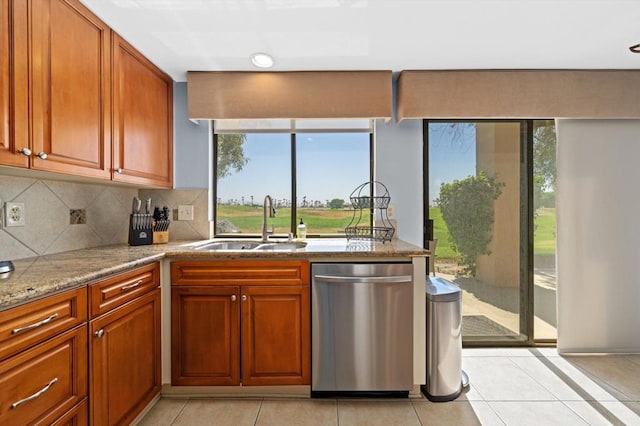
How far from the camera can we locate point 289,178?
2.86 metres

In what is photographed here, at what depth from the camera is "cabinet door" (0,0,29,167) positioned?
4.27ft

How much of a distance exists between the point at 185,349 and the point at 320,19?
205 centimetres

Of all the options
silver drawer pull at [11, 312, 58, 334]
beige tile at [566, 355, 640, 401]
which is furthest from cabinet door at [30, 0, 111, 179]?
beige tile at [566, 355, 640, 401]

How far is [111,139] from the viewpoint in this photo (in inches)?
75.7

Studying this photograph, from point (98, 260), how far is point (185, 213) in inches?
41.5

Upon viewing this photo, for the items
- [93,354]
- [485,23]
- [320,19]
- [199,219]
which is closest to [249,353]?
[93,354]

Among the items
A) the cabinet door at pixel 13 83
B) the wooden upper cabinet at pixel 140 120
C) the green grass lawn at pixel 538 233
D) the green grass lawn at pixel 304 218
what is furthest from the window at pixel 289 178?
the cabinet door at pixel 13 83

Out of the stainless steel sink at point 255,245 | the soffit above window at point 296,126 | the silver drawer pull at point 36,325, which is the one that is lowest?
the silver drawer pull at point 36,325

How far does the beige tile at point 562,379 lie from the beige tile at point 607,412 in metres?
0.05

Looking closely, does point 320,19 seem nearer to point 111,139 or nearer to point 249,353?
point 111,139

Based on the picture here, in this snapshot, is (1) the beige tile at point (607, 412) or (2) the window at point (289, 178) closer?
(1) the beige tile at point (607, 412)

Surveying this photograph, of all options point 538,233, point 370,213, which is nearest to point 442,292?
point 370,213

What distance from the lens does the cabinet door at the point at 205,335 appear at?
201cm

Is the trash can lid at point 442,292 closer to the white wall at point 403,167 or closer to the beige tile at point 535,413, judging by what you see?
the white wall at point 403,167
